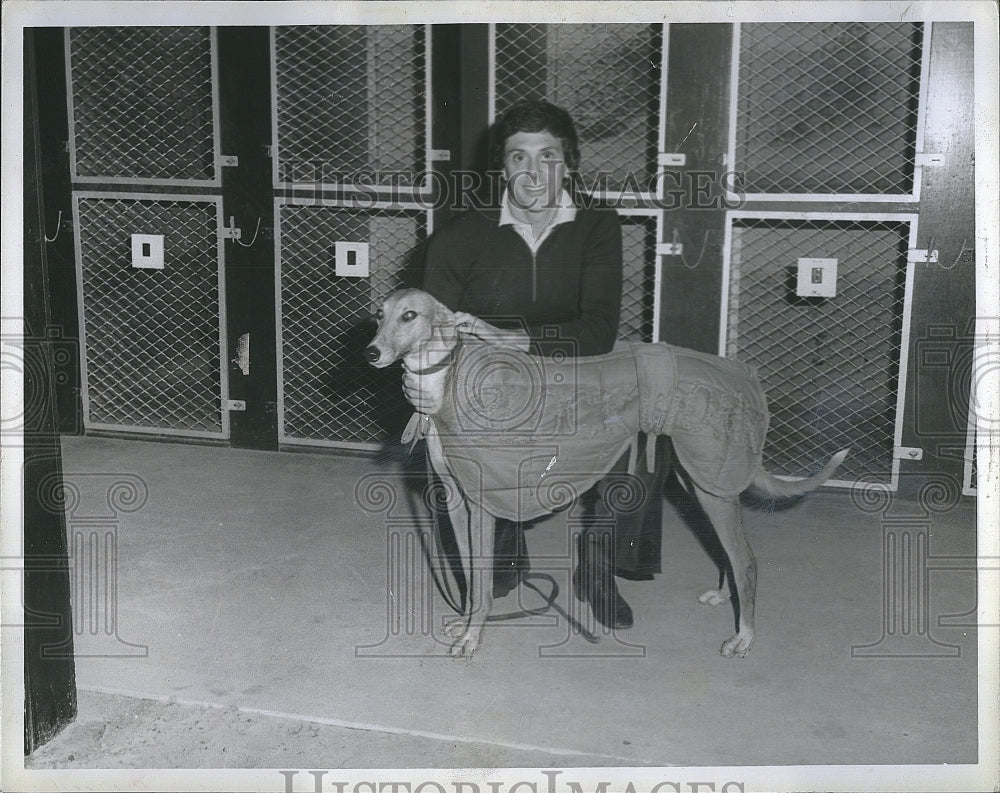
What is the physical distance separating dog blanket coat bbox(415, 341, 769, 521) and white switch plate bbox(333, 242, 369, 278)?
3.87 ft

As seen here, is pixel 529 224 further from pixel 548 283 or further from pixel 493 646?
pixel 493 646

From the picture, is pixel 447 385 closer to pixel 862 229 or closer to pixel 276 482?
pixel 276 482

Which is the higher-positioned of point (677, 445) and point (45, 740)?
point (677, 445)

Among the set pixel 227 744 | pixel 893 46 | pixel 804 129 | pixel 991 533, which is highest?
pixel 893 46

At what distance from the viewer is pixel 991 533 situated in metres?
2.49

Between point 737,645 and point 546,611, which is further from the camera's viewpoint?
point 546,611

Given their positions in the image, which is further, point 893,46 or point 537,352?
point 893,46

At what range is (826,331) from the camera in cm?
346

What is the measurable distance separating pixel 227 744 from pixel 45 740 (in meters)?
0.45

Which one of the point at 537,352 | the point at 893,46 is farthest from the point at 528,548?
the point at 893,46

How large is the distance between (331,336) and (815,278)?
178 cm

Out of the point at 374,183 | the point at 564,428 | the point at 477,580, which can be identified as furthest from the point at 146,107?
the point at 477,580

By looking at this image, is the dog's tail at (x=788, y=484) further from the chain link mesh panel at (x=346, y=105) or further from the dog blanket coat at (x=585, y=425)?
the chain link mesh panel at (x=346, y=105)

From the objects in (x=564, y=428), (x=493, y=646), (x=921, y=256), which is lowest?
(x=493, y=646)
